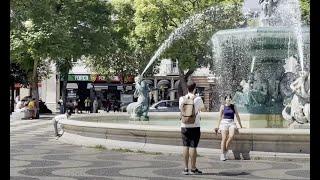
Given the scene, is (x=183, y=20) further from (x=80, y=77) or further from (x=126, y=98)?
(x=80, y=77)

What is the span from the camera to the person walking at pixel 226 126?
10.2m

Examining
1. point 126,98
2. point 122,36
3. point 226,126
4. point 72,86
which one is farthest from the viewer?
point 72,86

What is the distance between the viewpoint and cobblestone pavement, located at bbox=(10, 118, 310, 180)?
27.6ft

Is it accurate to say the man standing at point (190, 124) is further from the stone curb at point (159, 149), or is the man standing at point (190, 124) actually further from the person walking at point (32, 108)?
the person walking at point (32, 108)

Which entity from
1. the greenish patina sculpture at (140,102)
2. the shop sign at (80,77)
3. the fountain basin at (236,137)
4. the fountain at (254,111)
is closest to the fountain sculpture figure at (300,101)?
the fountain at (254,111)

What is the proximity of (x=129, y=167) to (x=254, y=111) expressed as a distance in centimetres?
750

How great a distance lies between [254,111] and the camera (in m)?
16.1

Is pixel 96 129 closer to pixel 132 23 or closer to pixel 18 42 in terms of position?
pixel 18 42

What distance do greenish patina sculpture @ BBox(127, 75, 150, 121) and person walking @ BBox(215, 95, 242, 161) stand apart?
22.2 feet

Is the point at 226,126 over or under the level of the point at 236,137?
over

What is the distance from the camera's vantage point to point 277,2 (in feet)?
56.4

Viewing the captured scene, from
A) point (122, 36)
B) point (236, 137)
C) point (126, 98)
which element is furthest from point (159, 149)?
point (126, 98)
